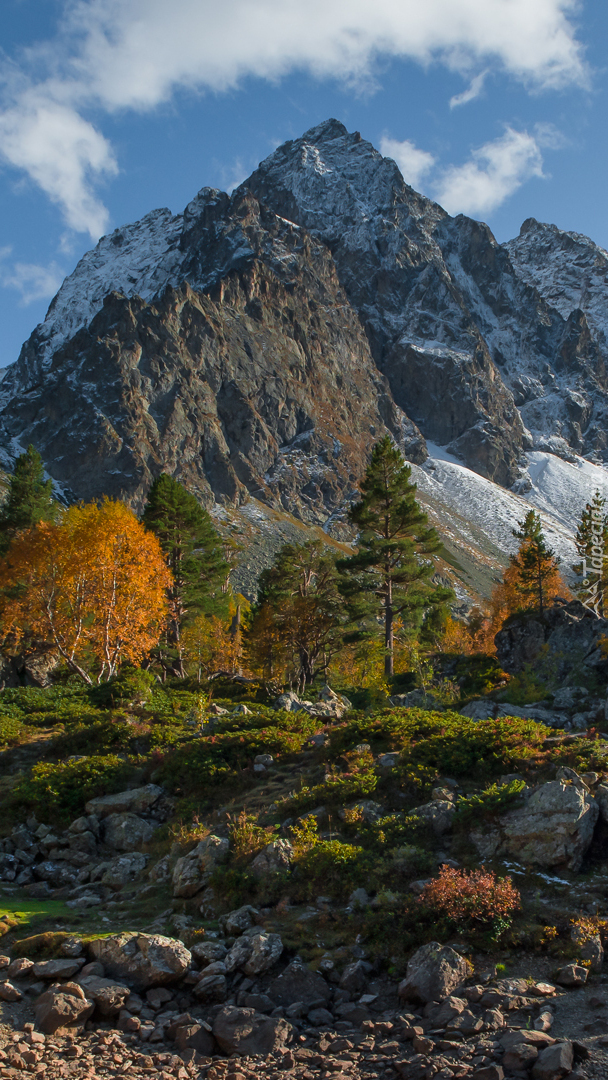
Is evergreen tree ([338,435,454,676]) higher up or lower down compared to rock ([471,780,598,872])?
higher up

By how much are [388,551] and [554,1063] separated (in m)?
28.7

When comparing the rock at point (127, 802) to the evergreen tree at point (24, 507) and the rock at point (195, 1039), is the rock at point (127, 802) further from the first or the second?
the evergreen tree at point (24, 507)

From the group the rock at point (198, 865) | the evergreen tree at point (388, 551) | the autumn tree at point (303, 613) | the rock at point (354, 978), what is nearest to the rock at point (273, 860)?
the rock at point (198, 865)

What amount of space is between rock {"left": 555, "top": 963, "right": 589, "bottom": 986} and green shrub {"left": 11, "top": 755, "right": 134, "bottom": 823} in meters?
9.52

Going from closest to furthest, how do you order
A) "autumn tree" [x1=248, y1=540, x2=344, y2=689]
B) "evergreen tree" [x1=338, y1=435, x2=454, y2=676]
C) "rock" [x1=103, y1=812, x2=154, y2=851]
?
"rock" [x1=103, y1=812, x2=154, y2=851] < "evergreen tree" [x1=338, y1=435, x2=454, y2=676] < "autumn tree" [x1=248, y1=540, x2=344, y2=689]

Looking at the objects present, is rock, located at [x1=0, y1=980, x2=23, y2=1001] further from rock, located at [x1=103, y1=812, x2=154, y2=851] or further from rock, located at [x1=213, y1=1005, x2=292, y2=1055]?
rock, located at [x1=103, y1=812, x2=154, y2=851]

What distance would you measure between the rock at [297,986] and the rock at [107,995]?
62.6 inches

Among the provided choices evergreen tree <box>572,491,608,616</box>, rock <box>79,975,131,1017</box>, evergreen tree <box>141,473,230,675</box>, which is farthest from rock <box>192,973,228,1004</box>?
evergreen tree <box>572,491,608,616</box>

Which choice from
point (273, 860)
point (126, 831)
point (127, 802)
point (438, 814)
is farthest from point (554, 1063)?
point (127, 802)

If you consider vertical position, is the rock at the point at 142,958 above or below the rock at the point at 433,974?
below

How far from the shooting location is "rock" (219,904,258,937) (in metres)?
7.87

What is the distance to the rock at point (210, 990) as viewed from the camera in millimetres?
6781

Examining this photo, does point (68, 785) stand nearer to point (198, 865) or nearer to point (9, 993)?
point (198, 865)

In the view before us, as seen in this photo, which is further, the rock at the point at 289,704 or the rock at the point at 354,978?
the rock at the point at 289,704
